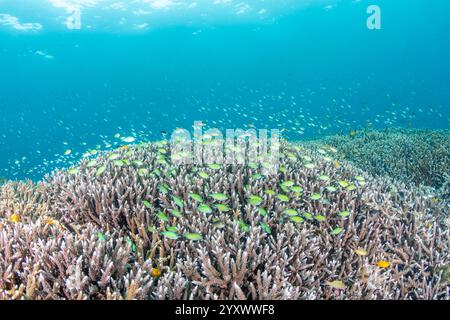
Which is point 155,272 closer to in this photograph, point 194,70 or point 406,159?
point 406,159

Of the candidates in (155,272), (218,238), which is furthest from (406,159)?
(155,272)

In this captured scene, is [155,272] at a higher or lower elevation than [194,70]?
lower

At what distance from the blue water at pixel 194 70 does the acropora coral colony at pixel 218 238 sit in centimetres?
2098

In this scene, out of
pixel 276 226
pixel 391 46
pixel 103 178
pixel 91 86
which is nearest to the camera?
pixel 276 226

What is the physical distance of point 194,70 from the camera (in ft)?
288

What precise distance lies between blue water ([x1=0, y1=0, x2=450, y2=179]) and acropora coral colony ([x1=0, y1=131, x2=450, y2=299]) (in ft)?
68.8

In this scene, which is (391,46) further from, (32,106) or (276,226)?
(276,226)

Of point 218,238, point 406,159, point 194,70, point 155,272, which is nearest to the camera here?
point 155,272

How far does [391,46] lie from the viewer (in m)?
129

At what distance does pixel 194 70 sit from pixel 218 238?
89277mm

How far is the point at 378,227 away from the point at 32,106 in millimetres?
94349

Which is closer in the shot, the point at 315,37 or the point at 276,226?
the point at 276,226

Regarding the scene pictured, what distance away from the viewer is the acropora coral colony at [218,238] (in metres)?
3.13

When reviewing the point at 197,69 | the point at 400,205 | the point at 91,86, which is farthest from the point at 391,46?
the point at 400,205
